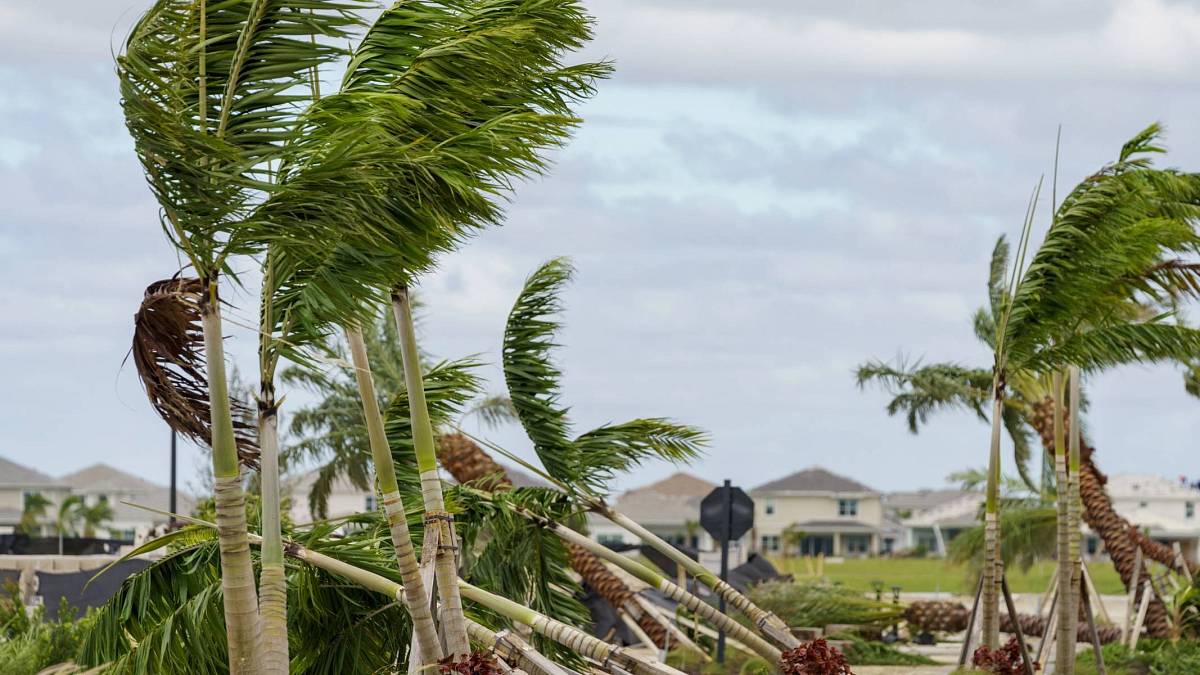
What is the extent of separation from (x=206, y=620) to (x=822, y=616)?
1620 centimetres

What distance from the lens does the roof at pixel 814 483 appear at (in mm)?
92812

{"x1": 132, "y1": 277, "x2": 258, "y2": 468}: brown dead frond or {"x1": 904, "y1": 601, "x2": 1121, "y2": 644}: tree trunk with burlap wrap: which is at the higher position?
{"x1": 132, "y1": 277, "x2": 258, "y2": 468}: brown dead frond

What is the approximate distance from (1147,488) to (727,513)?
263ft

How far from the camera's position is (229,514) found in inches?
301

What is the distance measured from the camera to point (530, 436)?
1283 cm

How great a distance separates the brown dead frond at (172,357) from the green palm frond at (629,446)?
13.8 feet

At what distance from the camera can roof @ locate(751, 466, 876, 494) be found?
3654 inches

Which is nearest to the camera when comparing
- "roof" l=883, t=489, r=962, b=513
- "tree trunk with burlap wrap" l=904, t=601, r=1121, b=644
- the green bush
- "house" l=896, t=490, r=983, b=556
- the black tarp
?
the green bush

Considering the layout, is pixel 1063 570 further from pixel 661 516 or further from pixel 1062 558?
pixel 661 516

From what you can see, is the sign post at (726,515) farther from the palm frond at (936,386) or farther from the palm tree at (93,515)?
the palm tree at (93,515)

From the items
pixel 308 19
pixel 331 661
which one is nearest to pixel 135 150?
pixel 308 19

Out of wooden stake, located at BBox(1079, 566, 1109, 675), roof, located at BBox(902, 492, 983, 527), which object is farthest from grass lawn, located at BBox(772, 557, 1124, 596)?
wooden stake, located at BBox(1079, 566, 1109, 675)

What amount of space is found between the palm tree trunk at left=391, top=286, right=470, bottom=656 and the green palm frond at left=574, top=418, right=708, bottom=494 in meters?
2.67

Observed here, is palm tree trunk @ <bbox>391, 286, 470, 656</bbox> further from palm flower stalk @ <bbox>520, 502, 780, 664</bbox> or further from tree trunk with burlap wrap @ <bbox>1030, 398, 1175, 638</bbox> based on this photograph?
tree trunk with burlap wrap @ <bbox>1030, 398, 1175, 638</bbox>
